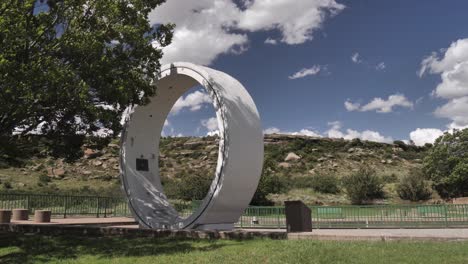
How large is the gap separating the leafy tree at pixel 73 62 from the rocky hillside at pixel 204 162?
31.4 metres

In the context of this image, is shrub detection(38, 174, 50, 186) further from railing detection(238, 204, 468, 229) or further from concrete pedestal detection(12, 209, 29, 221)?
railing detection(238, 204, 468, 229)

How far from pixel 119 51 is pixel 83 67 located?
1840 millimetres

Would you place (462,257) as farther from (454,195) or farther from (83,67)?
(454,195)

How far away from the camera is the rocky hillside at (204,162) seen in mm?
52344

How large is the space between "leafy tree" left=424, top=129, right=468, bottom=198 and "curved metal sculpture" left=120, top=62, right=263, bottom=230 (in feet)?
110

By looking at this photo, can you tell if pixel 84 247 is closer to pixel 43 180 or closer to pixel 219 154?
pixel 219 154

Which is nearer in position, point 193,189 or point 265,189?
point 193,189

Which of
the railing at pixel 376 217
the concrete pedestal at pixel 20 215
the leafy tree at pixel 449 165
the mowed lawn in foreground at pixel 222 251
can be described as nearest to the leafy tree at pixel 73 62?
the mowed lawn in foreground at pixel 222 251

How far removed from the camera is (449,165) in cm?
4409

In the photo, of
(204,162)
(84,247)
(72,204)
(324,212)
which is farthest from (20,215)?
(204,162)

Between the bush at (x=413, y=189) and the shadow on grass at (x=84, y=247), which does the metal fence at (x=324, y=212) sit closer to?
the shadow on grass at (x=84, y=247)

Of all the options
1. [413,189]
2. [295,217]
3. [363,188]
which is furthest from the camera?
[413,189]

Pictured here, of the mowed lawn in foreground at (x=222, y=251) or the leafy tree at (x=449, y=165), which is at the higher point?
the leafy tree at (x=449, y=165)

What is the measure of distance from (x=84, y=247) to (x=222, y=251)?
4094mm
